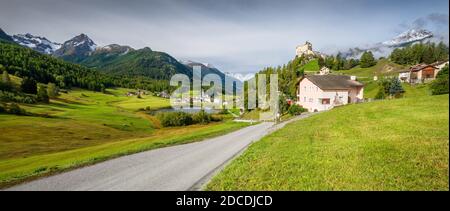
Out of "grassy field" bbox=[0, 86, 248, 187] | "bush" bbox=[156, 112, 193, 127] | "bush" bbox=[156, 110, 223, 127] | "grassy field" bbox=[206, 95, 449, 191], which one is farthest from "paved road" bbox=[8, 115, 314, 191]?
"bush" bbox=[156, 110, 223, 127]

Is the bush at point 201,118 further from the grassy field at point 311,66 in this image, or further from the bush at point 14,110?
the grassy field at point 311,66

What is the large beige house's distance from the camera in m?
64.1

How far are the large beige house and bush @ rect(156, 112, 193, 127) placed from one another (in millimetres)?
50018

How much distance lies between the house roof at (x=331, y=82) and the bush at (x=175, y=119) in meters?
53.7

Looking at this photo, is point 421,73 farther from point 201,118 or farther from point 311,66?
point 201,118

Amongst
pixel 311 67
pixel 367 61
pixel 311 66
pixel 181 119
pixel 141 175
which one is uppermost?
pixel 367 61

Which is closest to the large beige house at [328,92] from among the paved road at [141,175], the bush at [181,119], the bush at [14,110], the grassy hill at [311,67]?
the bush at [181,119]

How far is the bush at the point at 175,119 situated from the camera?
101750 mm

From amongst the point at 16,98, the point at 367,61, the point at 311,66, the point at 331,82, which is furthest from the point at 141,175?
the point at 311,66

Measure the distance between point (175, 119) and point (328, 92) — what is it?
6038 centimetres

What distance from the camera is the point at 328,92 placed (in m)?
64.3

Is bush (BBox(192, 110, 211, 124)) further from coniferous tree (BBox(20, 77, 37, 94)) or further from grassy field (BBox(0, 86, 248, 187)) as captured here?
coniferous tree (BBox(20, 77, 37, 94))
